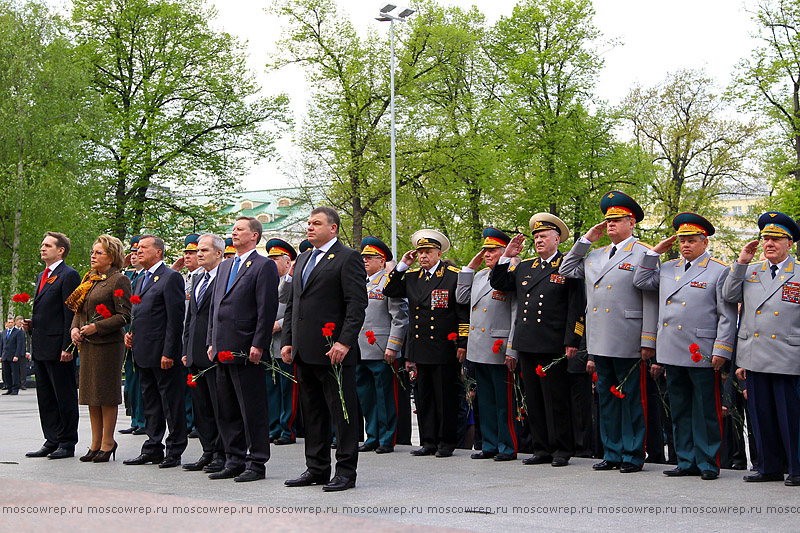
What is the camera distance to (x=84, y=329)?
370 inches

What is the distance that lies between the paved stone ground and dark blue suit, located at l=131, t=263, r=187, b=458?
18.7 inches

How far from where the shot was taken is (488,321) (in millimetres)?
9688

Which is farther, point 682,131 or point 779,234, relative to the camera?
point 682,131

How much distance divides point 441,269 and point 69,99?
1102 inches

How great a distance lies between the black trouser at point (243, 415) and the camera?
812 centimetres

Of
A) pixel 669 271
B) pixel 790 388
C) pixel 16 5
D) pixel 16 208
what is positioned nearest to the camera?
pixel 790 388

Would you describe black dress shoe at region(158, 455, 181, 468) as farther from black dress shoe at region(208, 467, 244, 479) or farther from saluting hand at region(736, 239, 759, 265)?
saluting hand at region(736, 239, 759, 265)

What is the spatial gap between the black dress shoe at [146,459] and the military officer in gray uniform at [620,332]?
412 cm

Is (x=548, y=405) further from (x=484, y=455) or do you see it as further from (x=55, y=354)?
(x=55, y=354)

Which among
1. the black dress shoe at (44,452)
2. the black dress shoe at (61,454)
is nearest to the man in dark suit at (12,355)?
the black dress shoe at (44,452)

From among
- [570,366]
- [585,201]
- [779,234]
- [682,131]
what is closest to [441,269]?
[570,366]

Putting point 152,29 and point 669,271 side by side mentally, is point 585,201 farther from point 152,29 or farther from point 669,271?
point 669,271

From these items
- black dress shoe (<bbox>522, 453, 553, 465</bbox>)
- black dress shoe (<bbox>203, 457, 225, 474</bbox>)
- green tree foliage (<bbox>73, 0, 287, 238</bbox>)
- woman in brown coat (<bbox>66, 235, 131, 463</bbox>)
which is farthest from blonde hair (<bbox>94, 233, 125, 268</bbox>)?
green tree foliage (<bbox>73, 0, 287, 238</bbox>)

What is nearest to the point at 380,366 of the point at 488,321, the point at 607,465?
the point at 488,321
